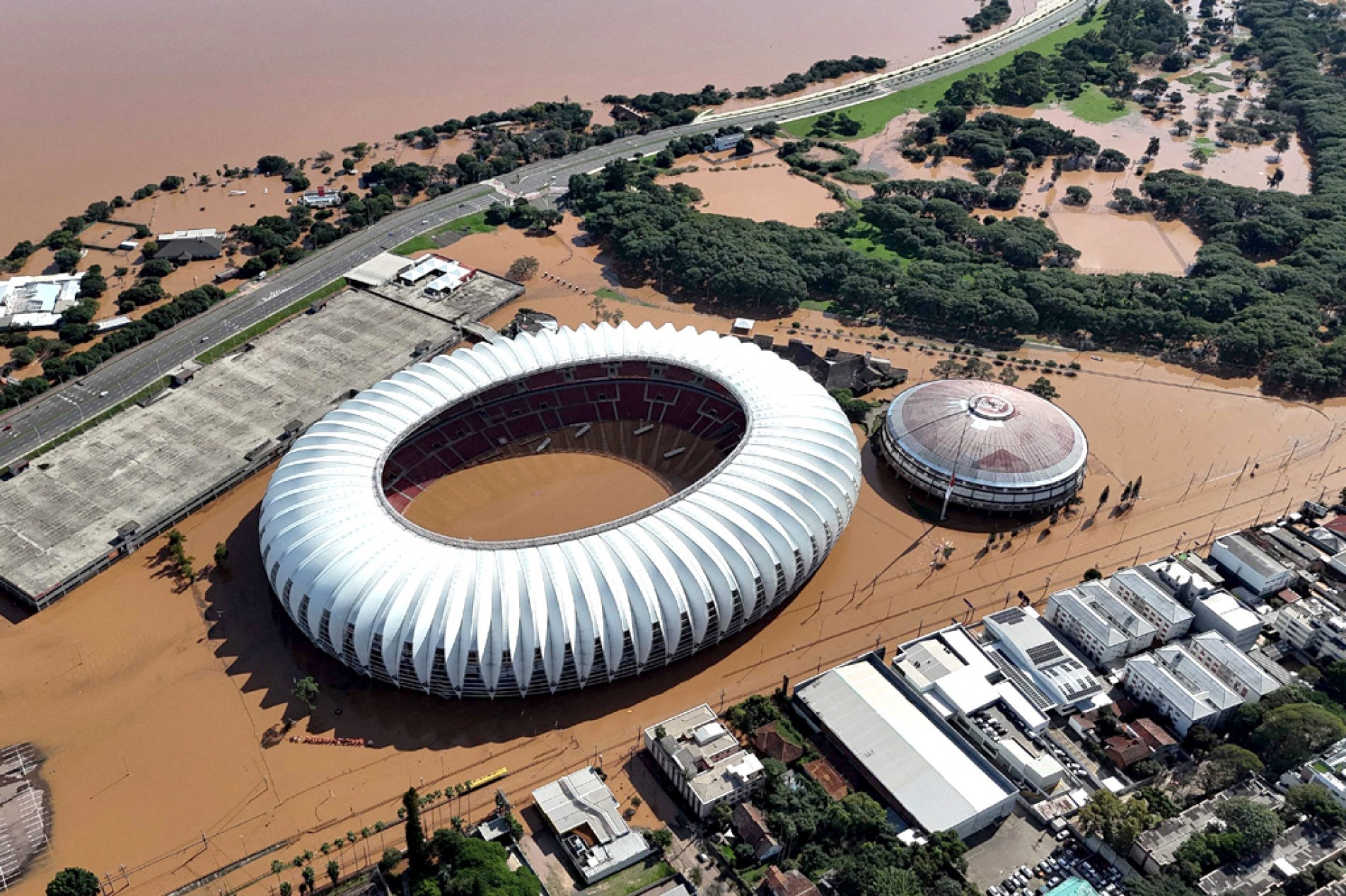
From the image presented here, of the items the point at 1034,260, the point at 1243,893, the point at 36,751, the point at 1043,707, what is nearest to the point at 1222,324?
the point at 1034,260

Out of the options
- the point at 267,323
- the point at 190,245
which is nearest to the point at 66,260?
the point at 190,245

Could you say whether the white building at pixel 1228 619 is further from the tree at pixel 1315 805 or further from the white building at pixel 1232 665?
the tree at pixel 1315 805

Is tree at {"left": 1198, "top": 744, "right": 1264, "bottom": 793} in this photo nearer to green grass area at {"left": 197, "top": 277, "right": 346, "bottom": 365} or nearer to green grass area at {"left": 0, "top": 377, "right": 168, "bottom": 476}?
green grass area at {"left": 0, "top": 377, "right": 168, "bottom": 476}

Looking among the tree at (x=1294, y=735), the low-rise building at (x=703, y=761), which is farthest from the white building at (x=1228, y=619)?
the low-rise building at (x=703, y=761)

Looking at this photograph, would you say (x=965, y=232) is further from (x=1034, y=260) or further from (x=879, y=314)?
(x=879, y=314)

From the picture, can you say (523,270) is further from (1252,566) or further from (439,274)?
(1252,566)
